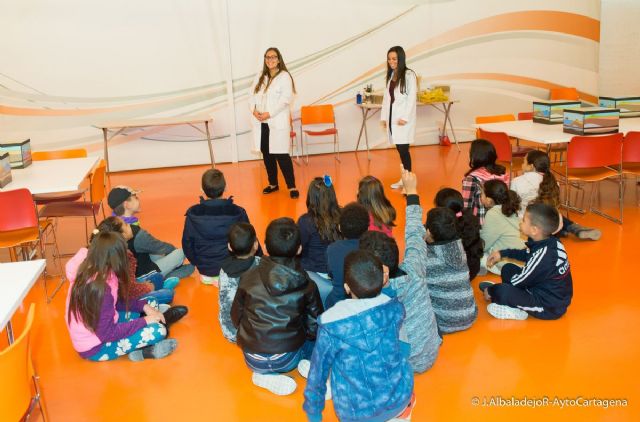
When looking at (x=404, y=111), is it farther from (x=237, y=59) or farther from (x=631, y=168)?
(x=237, y=59)

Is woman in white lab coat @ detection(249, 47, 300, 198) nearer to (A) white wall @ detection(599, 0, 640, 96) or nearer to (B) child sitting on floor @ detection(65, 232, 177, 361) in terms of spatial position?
(B) child sitting on floor @ detection(65, 232, 177, 361)

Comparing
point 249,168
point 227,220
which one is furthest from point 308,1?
point 227,220

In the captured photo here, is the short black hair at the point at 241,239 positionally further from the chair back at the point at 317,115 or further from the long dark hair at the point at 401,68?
the chair back at the point at 317,115

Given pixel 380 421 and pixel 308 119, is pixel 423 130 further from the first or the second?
pixel 380 421

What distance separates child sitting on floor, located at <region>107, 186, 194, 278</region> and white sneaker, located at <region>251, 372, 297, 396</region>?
1.36 metres

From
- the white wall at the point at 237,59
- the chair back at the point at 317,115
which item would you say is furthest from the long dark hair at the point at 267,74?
the chair back at the point at 317,115

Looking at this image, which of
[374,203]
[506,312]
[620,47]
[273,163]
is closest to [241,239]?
[374,203]

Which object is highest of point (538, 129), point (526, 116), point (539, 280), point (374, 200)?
point (526, 116)

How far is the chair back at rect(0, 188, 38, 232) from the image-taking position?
358cm

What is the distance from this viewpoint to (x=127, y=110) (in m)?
7.48

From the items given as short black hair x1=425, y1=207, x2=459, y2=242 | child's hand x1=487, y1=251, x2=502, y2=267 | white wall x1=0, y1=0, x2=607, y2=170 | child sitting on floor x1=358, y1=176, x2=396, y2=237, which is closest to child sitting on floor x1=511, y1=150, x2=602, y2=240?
child's hand x1=487, y1=251, x2=502, y2=267

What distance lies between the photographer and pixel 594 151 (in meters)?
4.61

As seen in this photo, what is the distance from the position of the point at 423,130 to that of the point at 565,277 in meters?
5.76

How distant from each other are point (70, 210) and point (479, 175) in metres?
2.98
